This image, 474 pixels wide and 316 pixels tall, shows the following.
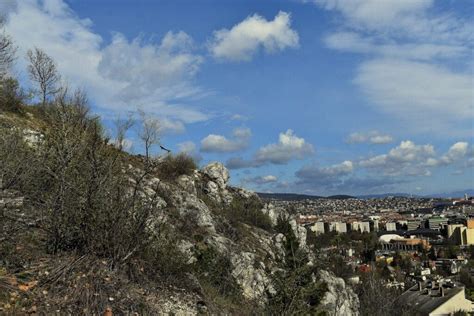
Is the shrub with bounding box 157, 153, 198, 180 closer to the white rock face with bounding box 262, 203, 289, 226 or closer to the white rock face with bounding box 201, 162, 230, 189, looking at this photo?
the white rock face with bounding box 201, 162, 230, 189

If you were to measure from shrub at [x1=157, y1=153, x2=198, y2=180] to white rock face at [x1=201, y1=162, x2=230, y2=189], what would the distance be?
9.23 ft

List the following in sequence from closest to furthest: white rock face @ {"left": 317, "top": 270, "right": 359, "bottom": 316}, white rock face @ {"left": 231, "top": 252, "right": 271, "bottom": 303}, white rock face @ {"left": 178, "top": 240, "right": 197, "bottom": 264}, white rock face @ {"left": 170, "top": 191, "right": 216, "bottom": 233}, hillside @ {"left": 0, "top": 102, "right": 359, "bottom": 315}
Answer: hillside @ {"left": 0, "top": 102, "right": 359, "bottom": 315}, white rock face @ {"left": 178, "top": 240, "right": 197, "bottom": 264}, white rock face @ {"left": 231, "top": 252, "right": 271, "bottom": 303}, white rock face @ {"left": 170, "top": 191, "right": 216, "bottom": 233}, white rock face @ {"left": 317, "top": 270, "right": 359, "bottom": 316}

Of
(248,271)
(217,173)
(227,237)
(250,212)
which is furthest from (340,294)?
(217,173)

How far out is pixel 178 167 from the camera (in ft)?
103

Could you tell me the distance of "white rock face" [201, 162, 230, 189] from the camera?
119 ft

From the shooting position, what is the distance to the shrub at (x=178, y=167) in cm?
2934

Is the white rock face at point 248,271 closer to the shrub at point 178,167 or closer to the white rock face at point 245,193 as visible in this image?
the shrub at point 178,167

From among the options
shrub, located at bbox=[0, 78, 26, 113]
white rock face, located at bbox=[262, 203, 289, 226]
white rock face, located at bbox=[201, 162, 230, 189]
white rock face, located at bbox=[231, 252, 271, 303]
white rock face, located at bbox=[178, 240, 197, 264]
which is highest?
shrub, located at bbox=[0, 78, 26, 113]

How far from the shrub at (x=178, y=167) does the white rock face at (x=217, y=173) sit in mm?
2814

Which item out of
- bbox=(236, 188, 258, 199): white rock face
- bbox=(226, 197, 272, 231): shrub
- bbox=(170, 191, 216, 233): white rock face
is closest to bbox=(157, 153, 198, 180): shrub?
bbox=(170, 191, 216, 233): white rock face

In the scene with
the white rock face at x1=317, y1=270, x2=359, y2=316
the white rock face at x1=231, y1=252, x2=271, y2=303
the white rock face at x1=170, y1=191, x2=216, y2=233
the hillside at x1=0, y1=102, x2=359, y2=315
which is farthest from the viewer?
the white rock face at x1=317, y1=270, x2=359, y2=316

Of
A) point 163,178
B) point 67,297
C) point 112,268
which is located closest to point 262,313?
point 112,268

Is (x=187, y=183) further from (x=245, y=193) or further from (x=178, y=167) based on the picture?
(x=245, y=193)

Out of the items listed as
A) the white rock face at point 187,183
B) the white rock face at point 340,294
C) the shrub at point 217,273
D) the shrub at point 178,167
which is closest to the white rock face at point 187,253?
the shrub at point 217,273
